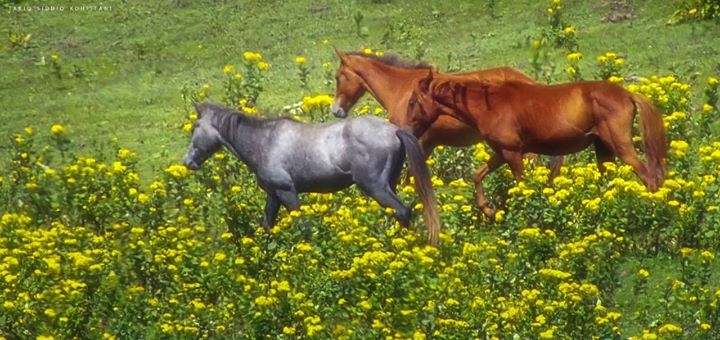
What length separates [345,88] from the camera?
17.4 metres

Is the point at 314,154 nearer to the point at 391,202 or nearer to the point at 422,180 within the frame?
the point at 391,202

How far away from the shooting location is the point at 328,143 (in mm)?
14820

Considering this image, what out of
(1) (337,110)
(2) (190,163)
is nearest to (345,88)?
(1) (337,110)

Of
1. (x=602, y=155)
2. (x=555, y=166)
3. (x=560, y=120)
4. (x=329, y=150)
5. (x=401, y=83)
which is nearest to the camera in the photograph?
(x=329, y=150)

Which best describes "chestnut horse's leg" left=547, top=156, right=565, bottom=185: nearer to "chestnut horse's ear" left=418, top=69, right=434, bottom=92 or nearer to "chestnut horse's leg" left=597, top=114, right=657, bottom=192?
"chestnut horse's leg" left=597, top=114, right=657, bottom=192

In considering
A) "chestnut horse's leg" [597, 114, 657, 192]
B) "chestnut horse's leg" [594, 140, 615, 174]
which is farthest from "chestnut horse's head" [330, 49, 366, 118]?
"chestnut horse's leg" [597, 114, 657, 192]

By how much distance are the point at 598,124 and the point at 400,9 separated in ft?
42.4

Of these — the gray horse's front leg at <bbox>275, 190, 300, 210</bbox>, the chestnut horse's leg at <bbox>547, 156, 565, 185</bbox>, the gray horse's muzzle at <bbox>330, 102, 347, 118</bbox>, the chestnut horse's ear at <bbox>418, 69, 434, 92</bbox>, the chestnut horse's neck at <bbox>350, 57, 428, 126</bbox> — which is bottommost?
the chestnut horse's leg at <bbox>547, 156, 565, 185</bbox>

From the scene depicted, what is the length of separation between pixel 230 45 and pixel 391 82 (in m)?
10.7

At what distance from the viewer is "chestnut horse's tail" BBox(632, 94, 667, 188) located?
1517 centimetres

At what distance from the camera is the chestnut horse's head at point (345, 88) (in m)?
17.2

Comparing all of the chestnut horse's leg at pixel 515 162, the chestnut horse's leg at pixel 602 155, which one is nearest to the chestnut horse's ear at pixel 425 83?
the chestnut horse's leg at pixel 515 162

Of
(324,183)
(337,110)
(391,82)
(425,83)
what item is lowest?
(337,110)

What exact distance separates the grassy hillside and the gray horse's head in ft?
15.7
